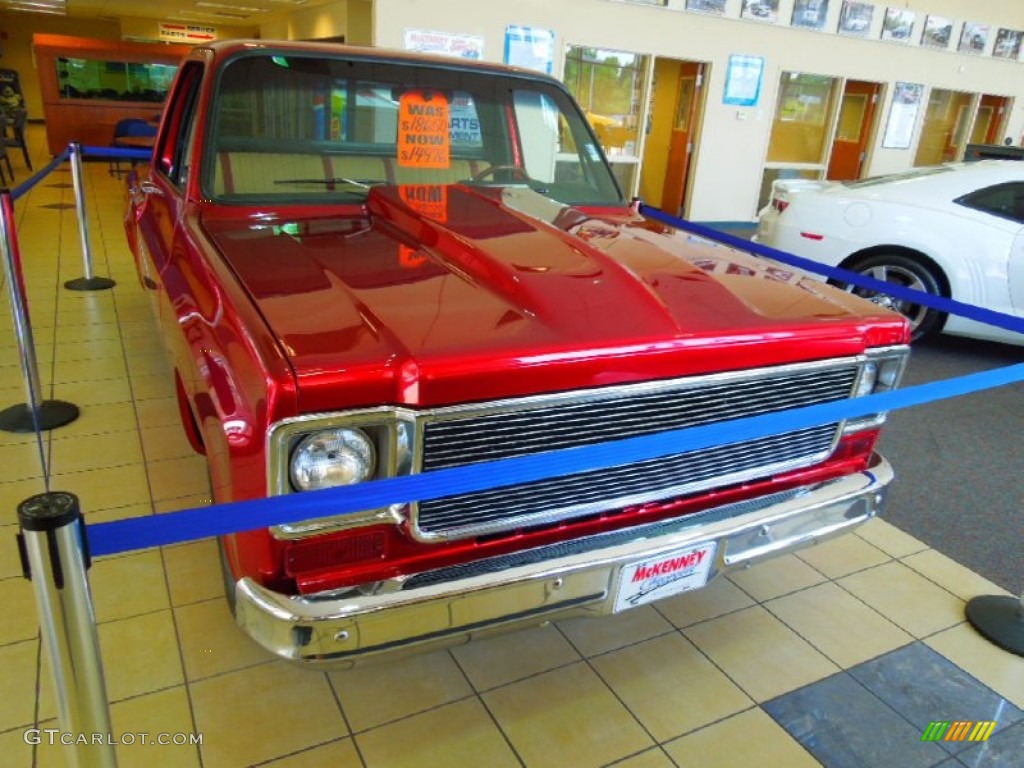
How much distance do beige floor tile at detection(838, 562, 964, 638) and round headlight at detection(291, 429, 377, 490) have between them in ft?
7.22

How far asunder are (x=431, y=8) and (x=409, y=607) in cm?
790

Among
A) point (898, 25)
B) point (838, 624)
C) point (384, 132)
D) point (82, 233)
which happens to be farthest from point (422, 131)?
point (898, 25)

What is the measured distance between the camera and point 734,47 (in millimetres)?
10062

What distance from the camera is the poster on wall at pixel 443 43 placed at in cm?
807

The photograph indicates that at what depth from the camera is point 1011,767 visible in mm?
2176

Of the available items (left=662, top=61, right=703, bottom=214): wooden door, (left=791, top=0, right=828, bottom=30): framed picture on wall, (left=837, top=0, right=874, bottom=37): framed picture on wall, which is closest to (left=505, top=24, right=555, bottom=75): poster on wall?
(left=662, top=61, right=703, bottom=214): wooden door

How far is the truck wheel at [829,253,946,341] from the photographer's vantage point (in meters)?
5.44

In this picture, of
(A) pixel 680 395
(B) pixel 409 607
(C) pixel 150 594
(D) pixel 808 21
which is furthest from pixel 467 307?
(D) pixel 808 21

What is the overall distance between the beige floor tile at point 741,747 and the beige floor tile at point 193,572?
5.35ft

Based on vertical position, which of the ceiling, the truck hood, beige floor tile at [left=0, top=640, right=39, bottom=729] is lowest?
beige floor tile at [left=0, top=640, right=39, bottom=729]

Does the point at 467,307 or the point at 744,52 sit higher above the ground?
the point at 744,52

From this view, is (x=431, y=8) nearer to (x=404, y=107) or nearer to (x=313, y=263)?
(x=404, y=107)

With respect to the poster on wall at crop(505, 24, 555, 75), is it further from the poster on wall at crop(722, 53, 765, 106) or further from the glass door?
the poster on wall at crop(722, 53, 765, 106)

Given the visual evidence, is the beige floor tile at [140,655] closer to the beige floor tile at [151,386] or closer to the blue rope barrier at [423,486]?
the blue rope barrier at [423,486]
